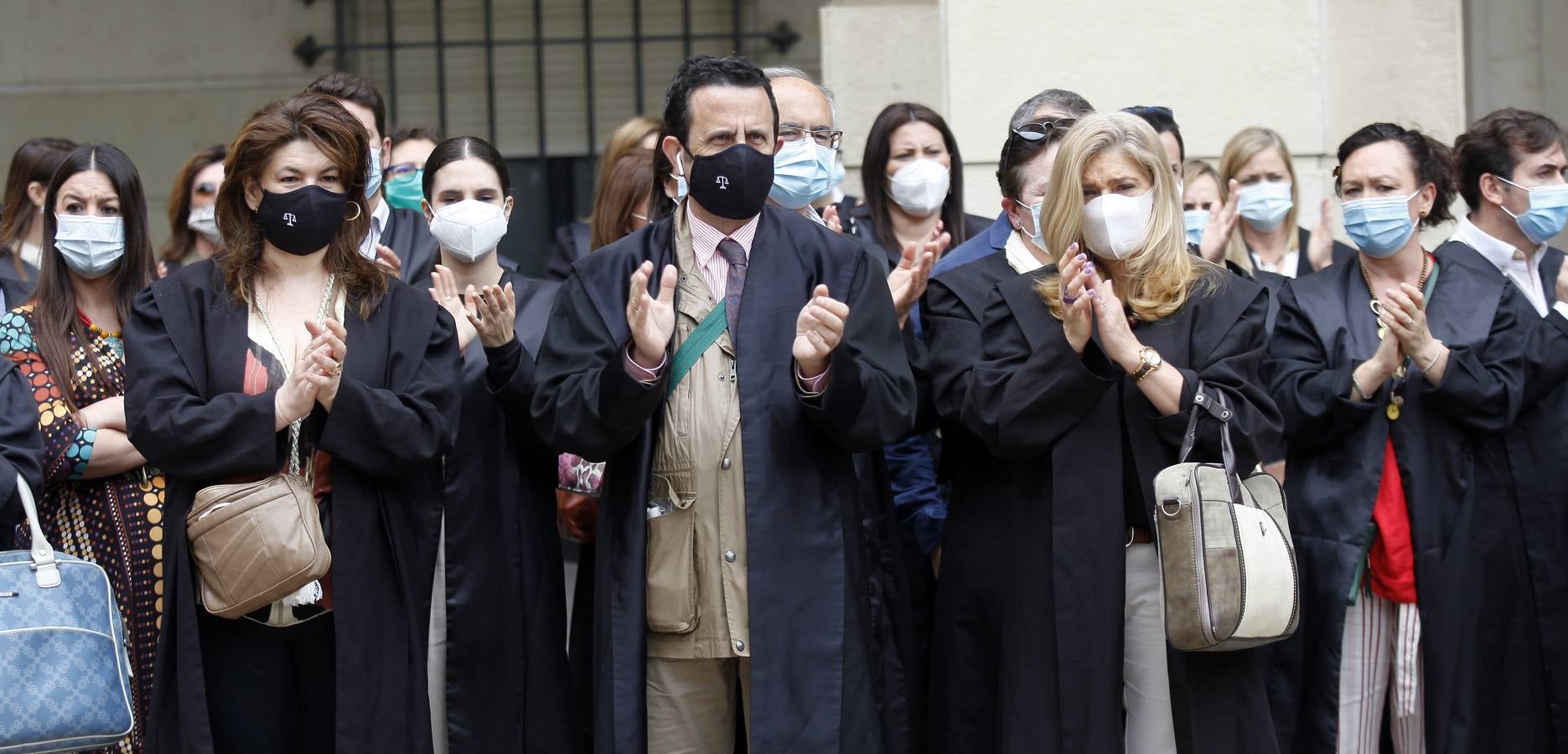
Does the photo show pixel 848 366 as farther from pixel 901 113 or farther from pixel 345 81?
pixel 345 81

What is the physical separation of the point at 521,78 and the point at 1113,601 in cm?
633

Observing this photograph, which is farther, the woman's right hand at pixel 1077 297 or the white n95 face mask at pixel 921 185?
the white n95 face mask at pixel 921 185

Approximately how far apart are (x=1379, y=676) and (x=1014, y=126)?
1.88 metres

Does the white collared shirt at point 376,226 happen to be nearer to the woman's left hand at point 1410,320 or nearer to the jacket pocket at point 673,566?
the jacket pocket at point 673,566

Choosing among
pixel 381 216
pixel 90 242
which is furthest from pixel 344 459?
pixel 381 216

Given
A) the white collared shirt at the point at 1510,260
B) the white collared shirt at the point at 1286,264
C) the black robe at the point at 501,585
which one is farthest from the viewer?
the white collared shirt at the point at 1286,264

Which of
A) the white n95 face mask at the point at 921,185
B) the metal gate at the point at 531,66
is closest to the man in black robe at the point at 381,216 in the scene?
the white n95 face mask at the point at 921,185

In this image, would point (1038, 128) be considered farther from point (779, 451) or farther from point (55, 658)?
point (55, 658)

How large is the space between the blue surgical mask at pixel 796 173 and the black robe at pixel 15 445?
78.3 inches

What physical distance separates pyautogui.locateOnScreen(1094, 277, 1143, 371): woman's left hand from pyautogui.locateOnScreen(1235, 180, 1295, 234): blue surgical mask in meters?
2.36

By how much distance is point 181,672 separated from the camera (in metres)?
3.96

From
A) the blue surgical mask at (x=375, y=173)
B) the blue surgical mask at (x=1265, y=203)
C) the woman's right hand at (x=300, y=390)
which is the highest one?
the blue surgical mask at (x=375, y=173)

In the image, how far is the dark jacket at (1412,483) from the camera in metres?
4.77

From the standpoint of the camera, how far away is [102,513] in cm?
449
